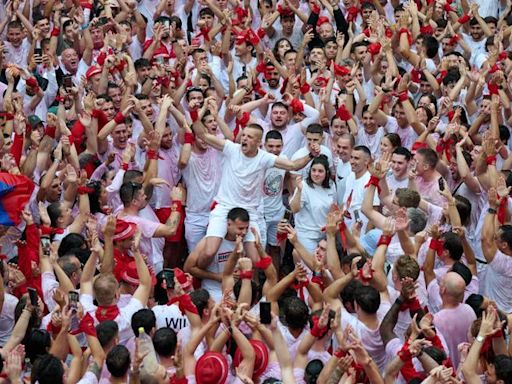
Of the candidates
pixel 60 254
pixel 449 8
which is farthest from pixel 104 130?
pixel 449 8

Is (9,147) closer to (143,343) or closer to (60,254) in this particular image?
(60,254)

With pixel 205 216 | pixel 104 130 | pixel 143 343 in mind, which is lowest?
pixel 205 216

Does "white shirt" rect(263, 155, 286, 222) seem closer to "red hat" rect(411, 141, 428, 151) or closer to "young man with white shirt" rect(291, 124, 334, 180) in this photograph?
"young man with white shirt" rect(291, 124, 334, 180)

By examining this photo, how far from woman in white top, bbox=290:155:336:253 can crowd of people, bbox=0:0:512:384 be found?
2 cm

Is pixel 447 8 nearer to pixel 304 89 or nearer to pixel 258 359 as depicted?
pixel 304 89

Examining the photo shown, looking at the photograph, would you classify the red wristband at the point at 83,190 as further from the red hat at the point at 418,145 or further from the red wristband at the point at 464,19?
the red wristband at the point at 464,19

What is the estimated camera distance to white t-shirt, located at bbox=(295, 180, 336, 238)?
11.2m

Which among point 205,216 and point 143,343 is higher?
point 143,343

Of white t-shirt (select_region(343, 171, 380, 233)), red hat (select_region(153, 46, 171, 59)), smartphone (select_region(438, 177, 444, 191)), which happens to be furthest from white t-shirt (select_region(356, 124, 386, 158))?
red hat (select_region(153, 46, 171, 59))

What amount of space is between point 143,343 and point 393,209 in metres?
3.65

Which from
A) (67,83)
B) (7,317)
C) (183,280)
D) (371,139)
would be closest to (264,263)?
(183,280)

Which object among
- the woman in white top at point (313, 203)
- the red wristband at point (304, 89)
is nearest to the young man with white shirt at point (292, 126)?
the red wristband at point (304, 89)

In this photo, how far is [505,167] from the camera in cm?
1200

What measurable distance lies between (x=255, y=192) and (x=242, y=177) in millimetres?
215
